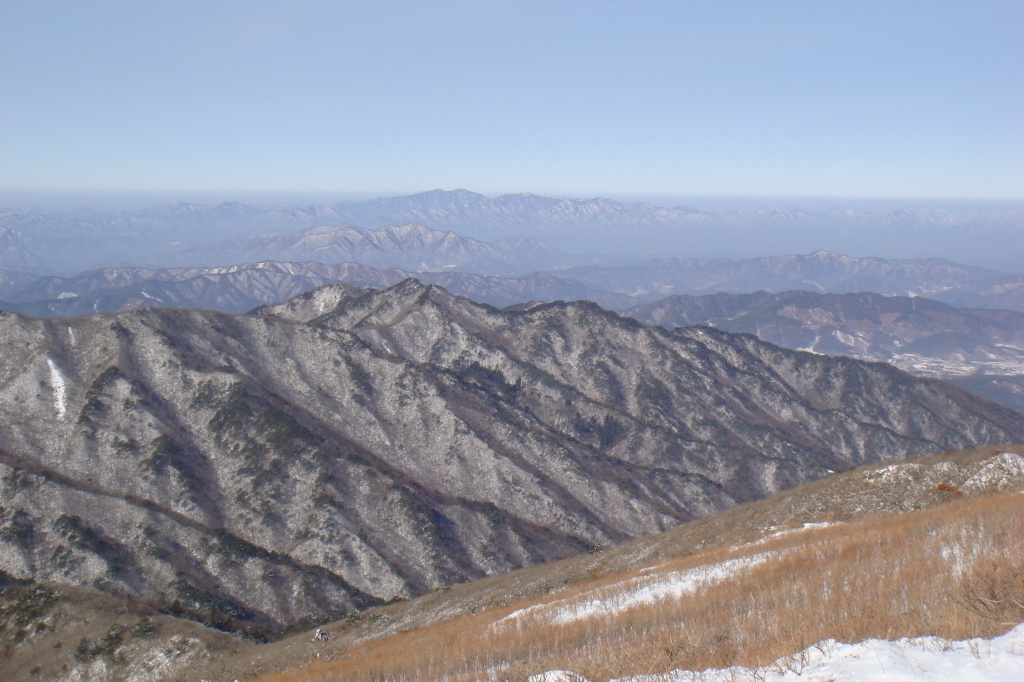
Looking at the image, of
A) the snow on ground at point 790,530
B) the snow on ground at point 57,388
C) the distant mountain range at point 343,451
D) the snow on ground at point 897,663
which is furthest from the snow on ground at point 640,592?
the snow on ground at point 57,388

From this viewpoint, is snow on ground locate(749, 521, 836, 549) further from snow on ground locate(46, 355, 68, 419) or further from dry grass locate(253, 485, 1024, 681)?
snow on ground locate(46, 355, 68, 419)

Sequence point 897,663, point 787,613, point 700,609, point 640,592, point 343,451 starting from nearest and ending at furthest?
point 897,663
point 787,613
point 700,609
point 640,592
point 343,451

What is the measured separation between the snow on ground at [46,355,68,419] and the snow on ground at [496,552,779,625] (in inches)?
3439

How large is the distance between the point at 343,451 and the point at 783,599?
8494cm

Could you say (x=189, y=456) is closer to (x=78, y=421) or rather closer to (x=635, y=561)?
(x=78, y=421)

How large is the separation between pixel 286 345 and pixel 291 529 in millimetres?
44725

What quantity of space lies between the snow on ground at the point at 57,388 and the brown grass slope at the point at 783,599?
6988 cm

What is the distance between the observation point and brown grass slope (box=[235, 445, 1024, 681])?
11.9 metres

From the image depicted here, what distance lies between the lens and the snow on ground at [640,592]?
859 inches

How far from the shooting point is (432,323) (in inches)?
6093

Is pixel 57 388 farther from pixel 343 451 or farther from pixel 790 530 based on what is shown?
pixel 790 530

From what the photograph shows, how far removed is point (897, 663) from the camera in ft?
32.1

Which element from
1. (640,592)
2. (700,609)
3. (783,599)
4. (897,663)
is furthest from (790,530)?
(897,663)

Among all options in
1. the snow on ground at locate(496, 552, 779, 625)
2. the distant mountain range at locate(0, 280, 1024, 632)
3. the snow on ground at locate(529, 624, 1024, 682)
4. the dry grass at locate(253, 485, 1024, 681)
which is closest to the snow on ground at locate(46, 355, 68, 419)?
the distant mountain range at locate(0, 280, 1024, 632)
